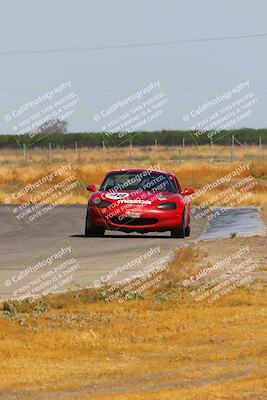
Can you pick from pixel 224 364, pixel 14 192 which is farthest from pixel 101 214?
pixel 14 192

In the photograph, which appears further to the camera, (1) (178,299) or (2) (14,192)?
(2) (14,192)

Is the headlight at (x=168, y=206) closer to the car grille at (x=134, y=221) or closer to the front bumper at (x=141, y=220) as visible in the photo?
the front bumper at (x=141, y=220)

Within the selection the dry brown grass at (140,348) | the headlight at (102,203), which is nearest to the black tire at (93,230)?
the headlight at (102,203)

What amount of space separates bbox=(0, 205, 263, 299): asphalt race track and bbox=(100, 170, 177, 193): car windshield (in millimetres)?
1066

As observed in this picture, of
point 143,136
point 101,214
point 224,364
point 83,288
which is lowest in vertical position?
point 143,136

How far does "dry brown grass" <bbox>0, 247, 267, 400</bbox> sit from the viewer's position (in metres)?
8.88

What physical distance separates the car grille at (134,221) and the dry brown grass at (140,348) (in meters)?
10.4

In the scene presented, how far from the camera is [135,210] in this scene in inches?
1004

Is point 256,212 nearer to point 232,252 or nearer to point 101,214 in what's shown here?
point 101,214

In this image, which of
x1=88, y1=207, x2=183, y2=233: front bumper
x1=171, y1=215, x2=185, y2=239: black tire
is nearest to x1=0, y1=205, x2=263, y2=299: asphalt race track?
x1=171, y1=215, x2=185, y2=239: black tire

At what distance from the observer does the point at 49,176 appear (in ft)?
180

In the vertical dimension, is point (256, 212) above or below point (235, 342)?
below

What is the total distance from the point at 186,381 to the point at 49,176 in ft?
151

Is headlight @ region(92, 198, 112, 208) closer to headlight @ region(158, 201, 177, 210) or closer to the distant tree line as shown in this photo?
headlight @ region(158, 201, 177, 210)
